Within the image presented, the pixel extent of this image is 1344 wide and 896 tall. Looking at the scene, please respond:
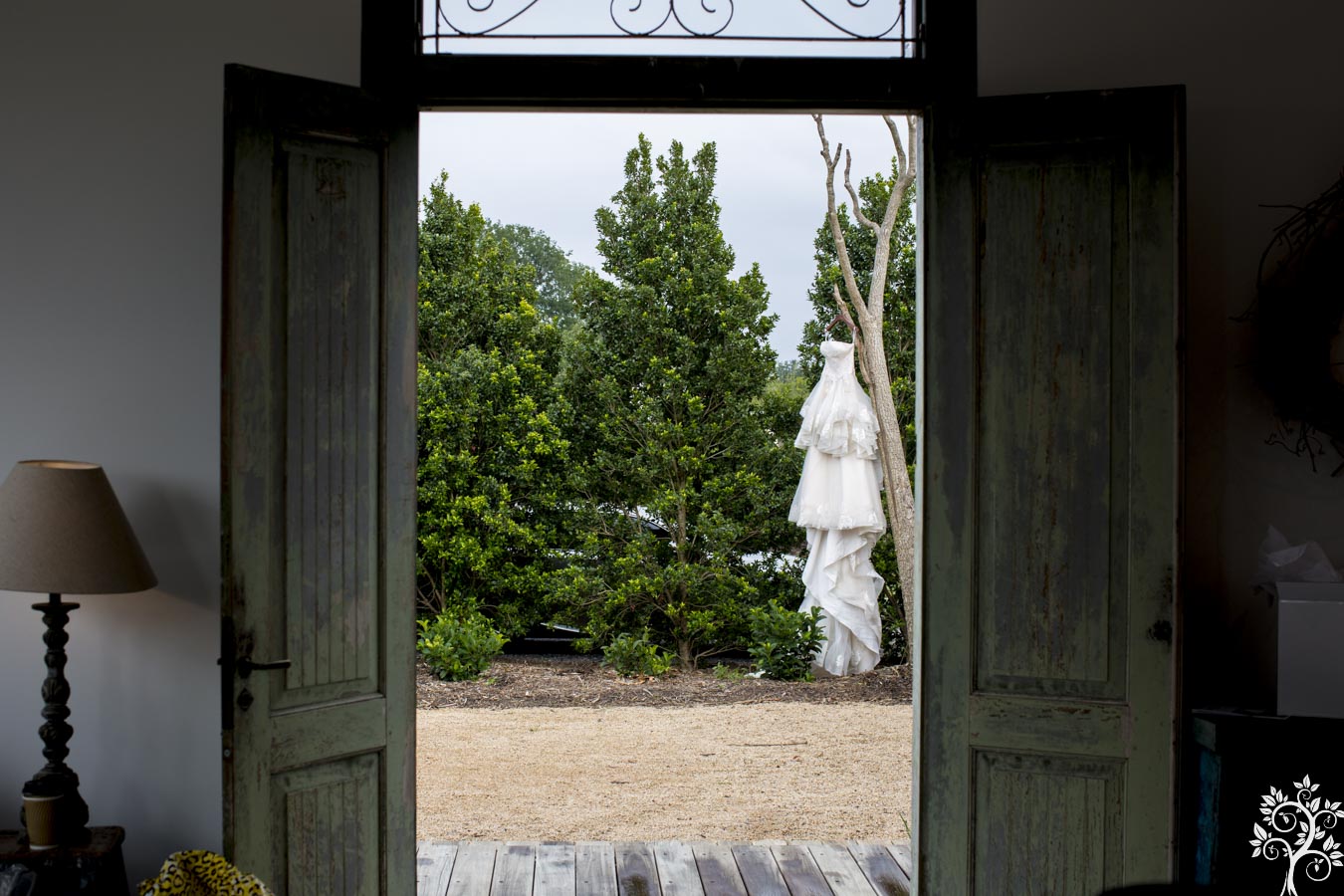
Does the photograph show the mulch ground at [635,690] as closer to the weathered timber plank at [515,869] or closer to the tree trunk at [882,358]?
the tree trunk at [882,358]

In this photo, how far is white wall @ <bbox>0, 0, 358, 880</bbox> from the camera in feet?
9.13

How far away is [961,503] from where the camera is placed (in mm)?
2615

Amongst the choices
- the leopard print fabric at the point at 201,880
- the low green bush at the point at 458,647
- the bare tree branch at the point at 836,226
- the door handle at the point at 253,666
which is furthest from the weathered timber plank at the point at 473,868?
the bare tree branch at the point at 836,226

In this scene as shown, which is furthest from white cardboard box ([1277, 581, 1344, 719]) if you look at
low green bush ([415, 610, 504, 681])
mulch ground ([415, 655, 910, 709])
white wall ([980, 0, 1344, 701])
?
low green bush ([415, 610, 504, 681])

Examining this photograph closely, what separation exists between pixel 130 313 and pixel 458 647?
16.4 ft

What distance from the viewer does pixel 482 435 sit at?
26.6 ft

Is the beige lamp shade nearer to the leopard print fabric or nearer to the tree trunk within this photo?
the leopard print fabric

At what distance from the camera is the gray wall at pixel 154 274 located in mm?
2760

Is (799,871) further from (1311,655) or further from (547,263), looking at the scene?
(547,263)

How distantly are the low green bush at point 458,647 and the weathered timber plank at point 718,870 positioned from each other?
3.71 m

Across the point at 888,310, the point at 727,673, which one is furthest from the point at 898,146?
the point at 727,673

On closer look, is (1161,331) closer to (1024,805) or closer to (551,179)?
(1024,805)

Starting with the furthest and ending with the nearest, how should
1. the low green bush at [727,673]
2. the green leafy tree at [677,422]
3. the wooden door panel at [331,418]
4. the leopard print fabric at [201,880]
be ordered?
the green leafy tree at [677,422] → the low green bush at [727,673] → the wooden door panel at [331,418] → the leopard print fabric at [201,880]

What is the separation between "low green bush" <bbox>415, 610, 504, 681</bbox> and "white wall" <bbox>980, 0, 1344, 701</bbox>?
5.43 meters
